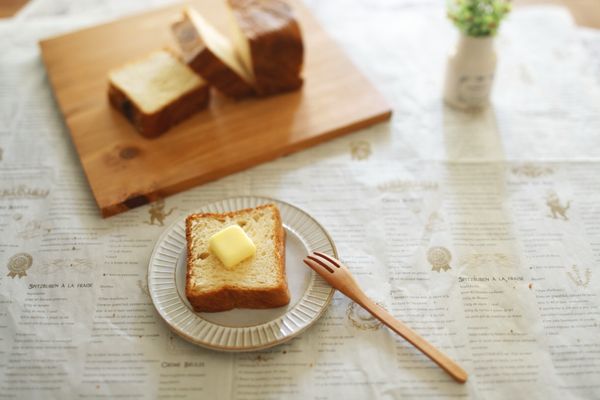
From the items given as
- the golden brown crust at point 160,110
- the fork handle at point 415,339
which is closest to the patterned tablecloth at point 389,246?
the fork handle at point 415,339

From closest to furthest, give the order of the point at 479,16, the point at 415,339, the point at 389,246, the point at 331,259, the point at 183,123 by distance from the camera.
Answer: the point at 415,339, the point at 331,259, the point at 389,246, the point at 479,16, the point at 183,123

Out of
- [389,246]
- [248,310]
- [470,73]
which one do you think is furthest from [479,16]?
[248,310]

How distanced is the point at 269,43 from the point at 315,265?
29.3 inches

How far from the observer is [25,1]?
7.45ft

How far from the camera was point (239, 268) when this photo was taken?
1.20 m

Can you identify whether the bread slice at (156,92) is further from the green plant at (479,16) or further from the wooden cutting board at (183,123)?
the green plant at (479,16)

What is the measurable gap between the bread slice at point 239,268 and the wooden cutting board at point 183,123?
0.27m

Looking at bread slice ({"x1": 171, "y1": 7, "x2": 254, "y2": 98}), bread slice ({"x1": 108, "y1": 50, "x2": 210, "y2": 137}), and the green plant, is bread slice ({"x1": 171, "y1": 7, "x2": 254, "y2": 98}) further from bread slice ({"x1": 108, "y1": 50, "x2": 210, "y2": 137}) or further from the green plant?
the green plant

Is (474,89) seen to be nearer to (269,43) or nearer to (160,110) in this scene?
(269,43)

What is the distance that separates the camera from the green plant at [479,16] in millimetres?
1535

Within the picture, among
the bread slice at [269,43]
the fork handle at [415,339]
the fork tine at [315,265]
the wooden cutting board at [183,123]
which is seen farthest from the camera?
the bread slice at [269,43]

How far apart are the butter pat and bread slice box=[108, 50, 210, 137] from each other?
551 millimetres

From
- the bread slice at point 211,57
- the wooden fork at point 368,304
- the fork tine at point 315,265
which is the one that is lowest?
the wooden fork at point 368,304

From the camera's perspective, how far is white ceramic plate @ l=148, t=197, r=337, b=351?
113 centimetres
